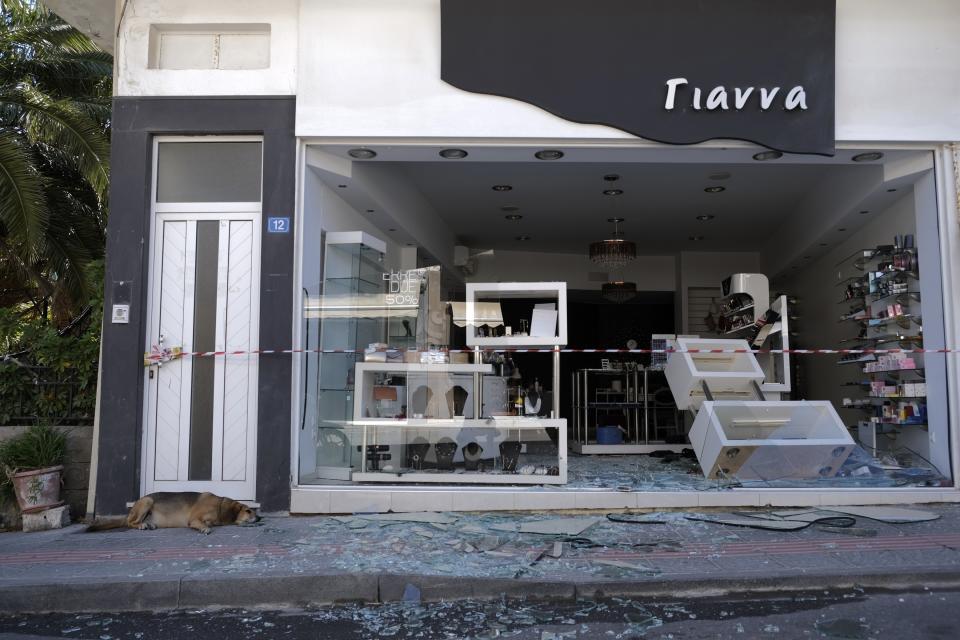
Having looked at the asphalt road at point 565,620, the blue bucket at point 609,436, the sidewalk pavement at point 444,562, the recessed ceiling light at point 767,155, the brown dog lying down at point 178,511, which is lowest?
the asphalt road at point 565,620

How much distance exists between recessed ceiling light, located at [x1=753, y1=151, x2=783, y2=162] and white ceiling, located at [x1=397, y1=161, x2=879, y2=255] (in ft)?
4.66

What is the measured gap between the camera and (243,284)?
6652 millimetres

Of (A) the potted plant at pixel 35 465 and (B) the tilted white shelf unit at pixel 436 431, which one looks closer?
(A) the potted plant at pixel 35 465

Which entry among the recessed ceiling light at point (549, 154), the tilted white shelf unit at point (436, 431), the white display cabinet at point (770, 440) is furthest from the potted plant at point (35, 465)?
the white display cabinet at point (770, 440)

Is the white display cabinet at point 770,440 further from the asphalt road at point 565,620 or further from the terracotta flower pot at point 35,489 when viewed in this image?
the terracotta flower pot at point 35,489

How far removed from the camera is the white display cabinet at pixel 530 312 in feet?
23.7

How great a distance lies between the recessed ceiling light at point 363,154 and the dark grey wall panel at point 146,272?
59cm

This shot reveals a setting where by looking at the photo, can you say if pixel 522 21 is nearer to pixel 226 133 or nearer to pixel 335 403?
pixel 226 133

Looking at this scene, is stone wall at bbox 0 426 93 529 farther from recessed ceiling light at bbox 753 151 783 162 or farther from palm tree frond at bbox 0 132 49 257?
recessed ceiling light at bbox 753 151 783 162

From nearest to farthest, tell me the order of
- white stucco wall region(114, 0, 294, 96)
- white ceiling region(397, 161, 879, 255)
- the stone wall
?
1. white stucco wall region(114, 0, 294, 96)
2. the stone wall
3. white ceiling region(397, 161, 879, 255)

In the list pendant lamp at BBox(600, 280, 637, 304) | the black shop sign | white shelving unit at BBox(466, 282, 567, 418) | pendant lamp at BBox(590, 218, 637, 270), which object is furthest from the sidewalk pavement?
pendant lamp at BBox(600, 280, 637, 304)

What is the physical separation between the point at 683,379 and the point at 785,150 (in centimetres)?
316

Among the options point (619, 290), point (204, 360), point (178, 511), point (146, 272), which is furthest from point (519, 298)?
point (619, 290)

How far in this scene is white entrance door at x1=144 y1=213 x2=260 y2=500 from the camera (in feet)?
21.5
